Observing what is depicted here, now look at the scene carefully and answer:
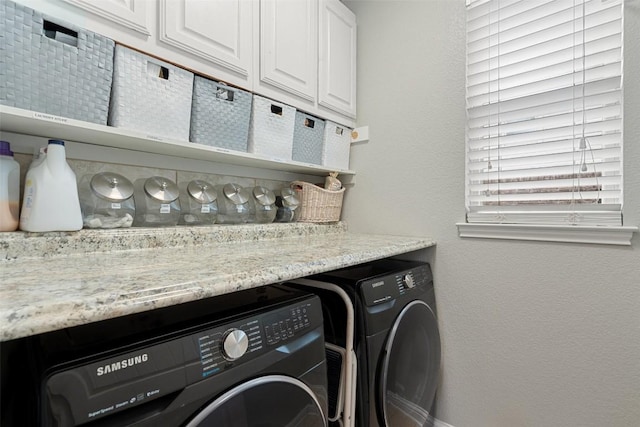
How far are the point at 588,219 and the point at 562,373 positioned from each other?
25.5 inches

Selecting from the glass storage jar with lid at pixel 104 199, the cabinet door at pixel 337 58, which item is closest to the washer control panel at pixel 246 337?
the glass storage jar with lid at pixel 104 199

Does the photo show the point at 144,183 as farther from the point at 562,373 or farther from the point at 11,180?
the point at 562,373

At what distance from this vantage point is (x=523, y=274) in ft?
4.37

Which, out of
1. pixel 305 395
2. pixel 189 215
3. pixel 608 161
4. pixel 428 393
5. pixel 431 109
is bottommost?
pixel 428 393

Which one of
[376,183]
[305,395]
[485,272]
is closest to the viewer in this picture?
[305,395]

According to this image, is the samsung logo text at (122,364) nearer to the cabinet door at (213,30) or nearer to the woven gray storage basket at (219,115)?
the woven gray storage basket at (219,115)

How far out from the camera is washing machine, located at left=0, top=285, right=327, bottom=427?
0.48 meters

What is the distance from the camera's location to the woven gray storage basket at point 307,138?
5.19 ft

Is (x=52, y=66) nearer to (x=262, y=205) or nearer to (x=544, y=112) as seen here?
(x=262, y=205)

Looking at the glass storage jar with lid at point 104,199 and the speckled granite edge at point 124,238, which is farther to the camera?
the glass storage jar with lid at point 104,199

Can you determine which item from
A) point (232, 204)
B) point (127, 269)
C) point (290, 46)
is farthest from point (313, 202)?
point (127, 269)

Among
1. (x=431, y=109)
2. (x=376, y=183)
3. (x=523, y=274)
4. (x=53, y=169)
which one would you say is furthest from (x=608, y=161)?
(x=53, y=169)

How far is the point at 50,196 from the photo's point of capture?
35.4 inches

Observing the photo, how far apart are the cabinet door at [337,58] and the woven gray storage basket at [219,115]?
20.8 inches
